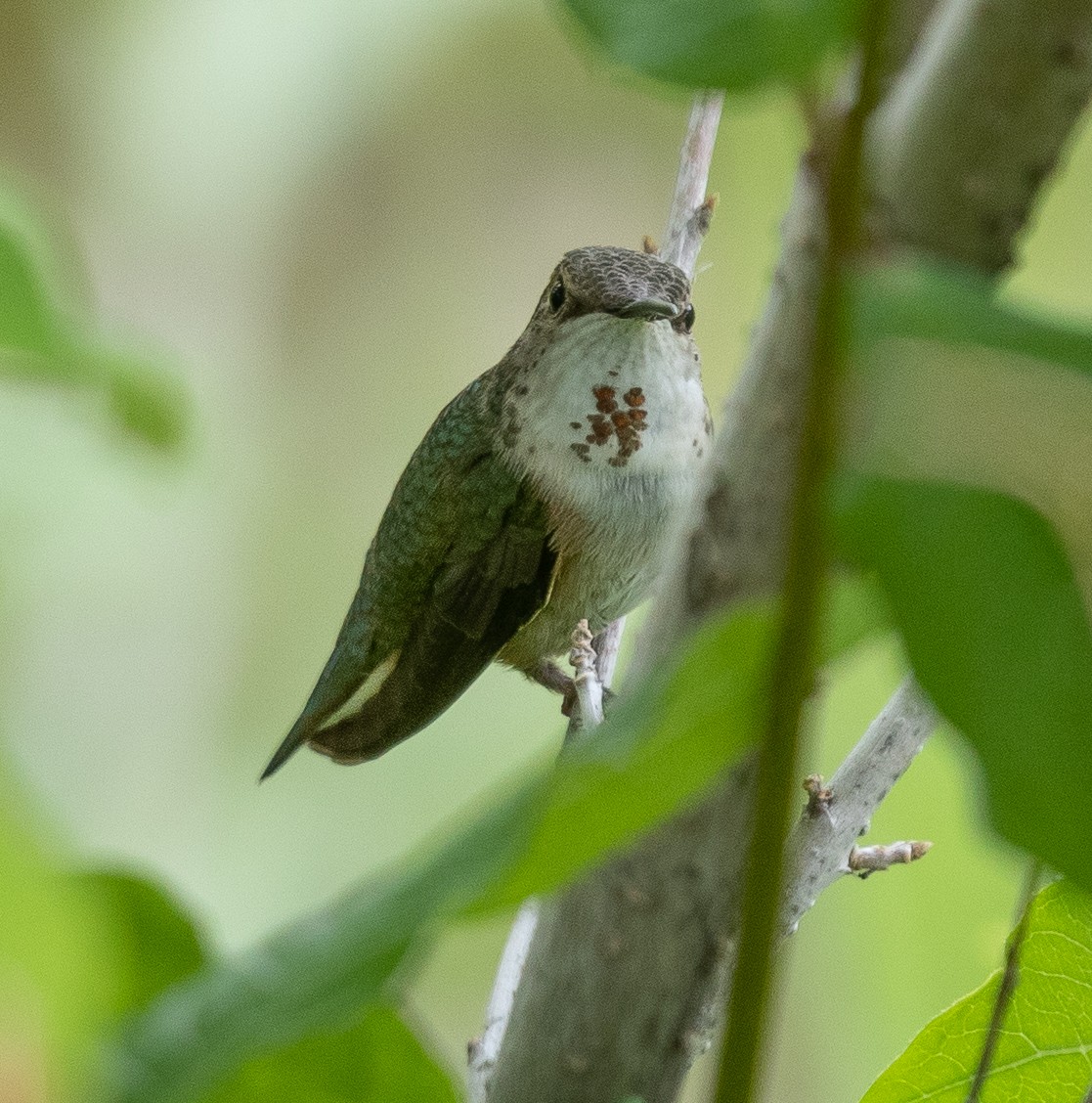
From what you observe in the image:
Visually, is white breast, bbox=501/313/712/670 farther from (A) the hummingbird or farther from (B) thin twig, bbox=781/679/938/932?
(B) thin twig, bbox=781/679/938/932

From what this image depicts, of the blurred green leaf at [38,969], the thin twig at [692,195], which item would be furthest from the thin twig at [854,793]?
the blurred green leaf at [38,969]

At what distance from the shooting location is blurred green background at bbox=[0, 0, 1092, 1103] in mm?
2838

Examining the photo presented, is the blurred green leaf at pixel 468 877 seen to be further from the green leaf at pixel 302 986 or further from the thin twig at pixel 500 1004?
the thin twig at pixel 500 1004

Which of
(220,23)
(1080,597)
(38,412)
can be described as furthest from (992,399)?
(220,23)

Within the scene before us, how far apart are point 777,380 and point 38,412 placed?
39cm

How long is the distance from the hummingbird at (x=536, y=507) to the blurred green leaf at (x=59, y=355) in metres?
0.99

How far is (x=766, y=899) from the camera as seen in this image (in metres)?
0.26

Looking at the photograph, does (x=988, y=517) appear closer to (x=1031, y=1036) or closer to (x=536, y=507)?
(x=1031, y=1036)

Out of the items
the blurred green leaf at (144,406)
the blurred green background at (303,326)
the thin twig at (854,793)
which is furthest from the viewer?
the blurred green background at (303,326)

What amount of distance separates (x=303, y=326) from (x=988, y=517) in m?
3.38

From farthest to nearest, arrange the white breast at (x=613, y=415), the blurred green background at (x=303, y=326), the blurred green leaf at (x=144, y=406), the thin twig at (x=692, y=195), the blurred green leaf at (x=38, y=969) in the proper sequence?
the blurred green background at (x=303, y=326)
the white breast at (x=613, y=415)
the thin twig at (x=692, y=195)
the blurred green leaf at (x=144, y=406)
the blurred green leaf at (x=38, y=969)

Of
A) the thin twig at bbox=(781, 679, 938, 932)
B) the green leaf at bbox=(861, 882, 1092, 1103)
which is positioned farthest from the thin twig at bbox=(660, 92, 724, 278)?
the green leaf at bbox=(861, 882, 1092, 1103)

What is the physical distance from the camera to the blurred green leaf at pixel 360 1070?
0.96 ft

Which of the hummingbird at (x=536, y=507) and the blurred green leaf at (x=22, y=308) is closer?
the blurred green leaf at (x=22, y=308)
